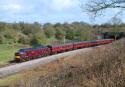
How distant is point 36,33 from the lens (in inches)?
3964

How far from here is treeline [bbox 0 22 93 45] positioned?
95.6m

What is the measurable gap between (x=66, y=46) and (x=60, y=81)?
60439 mm

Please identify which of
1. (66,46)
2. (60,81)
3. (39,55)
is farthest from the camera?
(66,46)

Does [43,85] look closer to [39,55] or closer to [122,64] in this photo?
[122,64]

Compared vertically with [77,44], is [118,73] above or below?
above

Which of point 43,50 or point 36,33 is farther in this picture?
point 36,33

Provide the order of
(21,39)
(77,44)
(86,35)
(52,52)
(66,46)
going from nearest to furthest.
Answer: (52,52), (66,46), (77,44), (21,39), (86,35)

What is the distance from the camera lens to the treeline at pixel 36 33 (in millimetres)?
95562

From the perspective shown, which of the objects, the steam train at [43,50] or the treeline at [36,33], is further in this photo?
the treeline at [36,33]

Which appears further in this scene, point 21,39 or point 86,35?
point 86,35

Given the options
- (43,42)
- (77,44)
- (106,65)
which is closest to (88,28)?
(43,42)

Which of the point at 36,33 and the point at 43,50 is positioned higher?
the point at 43,50

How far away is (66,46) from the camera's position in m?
73.6

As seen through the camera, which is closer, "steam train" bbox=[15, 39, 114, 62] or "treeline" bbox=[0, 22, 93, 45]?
"steam train" bbox=[15, 39, 114, 62]
